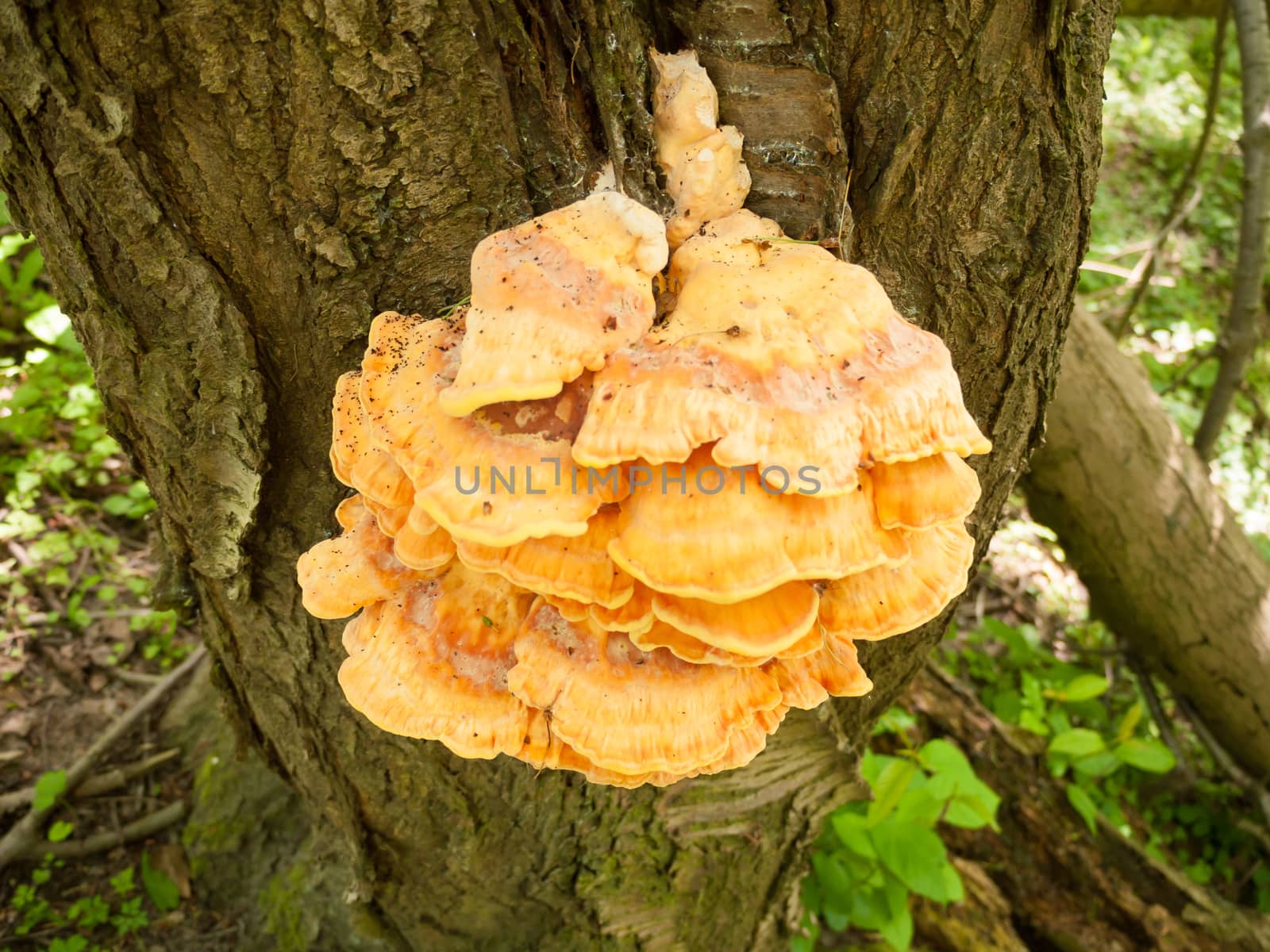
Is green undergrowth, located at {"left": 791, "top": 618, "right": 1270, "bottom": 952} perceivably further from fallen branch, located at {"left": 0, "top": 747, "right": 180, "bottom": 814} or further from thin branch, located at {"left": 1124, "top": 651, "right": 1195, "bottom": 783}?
fallen branch, located at {"left": 0, "top": 747, "right": 180, "bottom": 814}

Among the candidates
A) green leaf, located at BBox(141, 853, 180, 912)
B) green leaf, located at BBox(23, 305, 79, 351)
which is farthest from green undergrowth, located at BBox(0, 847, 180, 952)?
green leaf, located at BBox(23, 305, 79, 351)

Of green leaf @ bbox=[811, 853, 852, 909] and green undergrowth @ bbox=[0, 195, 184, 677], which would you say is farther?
green undergrowth @ bbox=[0, 195, 184, 677]

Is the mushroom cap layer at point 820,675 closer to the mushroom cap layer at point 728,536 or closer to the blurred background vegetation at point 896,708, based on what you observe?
the mushroom cap layer at point 728,536

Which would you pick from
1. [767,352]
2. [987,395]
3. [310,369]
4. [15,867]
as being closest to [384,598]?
[310,369]

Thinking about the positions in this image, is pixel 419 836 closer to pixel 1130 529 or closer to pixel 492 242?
pixel 492 242

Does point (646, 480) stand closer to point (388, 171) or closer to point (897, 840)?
point (388, 171)

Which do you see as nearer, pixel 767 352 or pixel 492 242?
pixel 767 352

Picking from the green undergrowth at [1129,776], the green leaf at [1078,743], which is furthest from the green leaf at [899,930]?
the green undergrowth at [1129,776]
